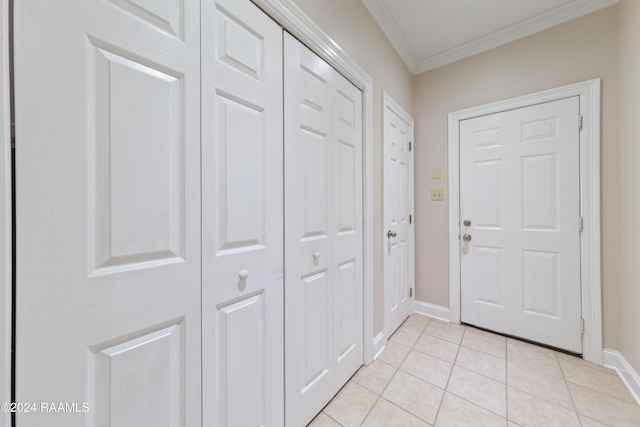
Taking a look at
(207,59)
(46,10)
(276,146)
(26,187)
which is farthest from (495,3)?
(26,187)

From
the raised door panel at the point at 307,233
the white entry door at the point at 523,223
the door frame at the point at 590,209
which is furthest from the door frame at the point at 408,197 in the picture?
the door frame at the point at 590,209

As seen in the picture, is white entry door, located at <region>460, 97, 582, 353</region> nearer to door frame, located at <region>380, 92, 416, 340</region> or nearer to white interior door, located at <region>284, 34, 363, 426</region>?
door frame, located at <region>380, 92, 416, 340</region>

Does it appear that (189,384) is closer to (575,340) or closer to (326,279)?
(326,279)

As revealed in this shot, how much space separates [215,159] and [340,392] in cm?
151

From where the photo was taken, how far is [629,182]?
1540 millimetres

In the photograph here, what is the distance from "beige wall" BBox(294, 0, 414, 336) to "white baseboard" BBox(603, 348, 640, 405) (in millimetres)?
1473

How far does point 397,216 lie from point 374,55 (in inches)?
52.5

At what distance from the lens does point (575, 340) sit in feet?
6.12

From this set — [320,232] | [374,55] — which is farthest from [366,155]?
[374,55]

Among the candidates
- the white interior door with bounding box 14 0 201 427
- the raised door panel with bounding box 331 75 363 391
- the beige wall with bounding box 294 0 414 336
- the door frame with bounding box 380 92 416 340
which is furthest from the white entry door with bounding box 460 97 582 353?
the white interior door with bounding box 14 0 201 427

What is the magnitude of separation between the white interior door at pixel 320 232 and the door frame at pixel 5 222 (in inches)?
31.6

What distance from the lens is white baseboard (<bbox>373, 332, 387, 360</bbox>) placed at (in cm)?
183

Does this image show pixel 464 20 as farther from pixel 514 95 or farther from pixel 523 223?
pixel 523 223

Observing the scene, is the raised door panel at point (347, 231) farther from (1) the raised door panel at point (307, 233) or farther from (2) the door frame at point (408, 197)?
(2) the door frame at point (408, 197)
